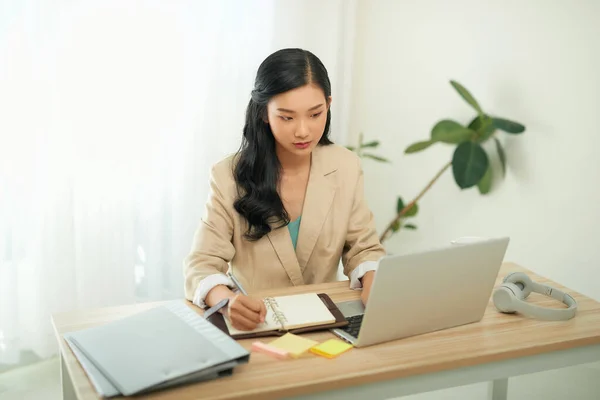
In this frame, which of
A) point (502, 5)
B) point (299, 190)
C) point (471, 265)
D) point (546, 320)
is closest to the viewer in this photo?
point (471, 265)

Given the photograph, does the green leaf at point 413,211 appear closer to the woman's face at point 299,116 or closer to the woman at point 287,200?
the woman at point 287,200

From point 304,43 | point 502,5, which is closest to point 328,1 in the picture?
Result: point 304,43

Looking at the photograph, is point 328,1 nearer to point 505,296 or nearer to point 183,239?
point 183,239

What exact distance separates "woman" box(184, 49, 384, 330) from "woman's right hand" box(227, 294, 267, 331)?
0.97 feet

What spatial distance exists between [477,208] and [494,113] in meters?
0.46

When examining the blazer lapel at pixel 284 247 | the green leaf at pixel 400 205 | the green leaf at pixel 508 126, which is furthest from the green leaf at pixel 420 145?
the blazer lapel at pixel 284 247

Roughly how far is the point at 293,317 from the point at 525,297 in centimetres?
64

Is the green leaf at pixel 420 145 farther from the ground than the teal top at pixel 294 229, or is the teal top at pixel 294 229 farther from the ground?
the green leaf at pixel 420 145

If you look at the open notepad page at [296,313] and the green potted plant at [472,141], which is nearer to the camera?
the open notepad page at [296,313]

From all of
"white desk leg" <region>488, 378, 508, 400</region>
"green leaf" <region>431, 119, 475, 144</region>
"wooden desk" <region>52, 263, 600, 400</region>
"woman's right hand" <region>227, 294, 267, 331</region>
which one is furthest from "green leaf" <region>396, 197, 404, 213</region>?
"woman's right hand" <region>227, 294, 267, 331</region>

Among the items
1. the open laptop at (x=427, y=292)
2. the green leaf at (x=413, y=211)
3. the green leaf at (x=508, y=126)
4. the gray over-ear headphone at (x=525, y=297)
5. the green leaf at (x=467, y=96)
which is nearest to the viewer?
the open laptop at (x=427, y=292)

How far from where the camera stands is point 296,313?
66.1 inches

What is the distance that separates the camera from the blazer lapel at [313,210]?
2125mm

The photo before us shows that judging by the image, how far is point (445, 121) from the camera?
10.1 ft
